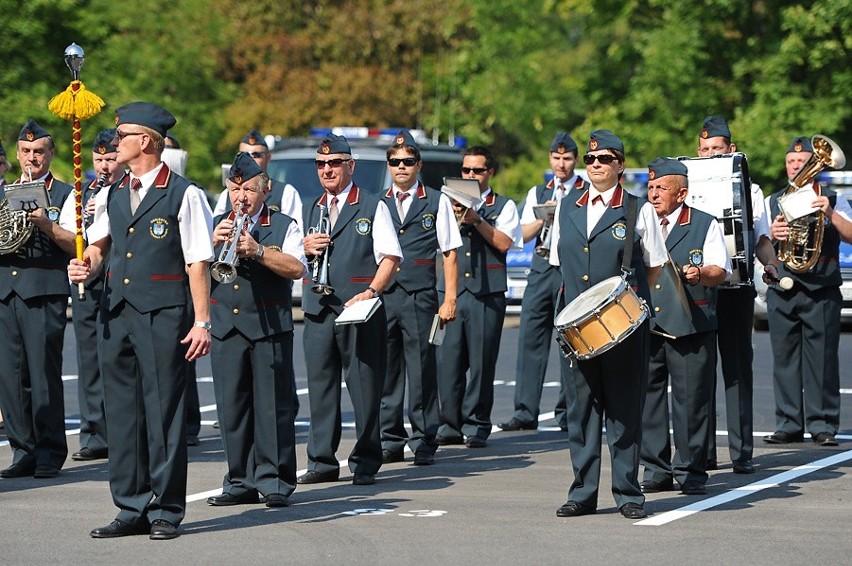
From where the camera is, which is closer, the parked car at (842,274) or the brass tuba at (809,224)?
the brass tuba at (809,224)

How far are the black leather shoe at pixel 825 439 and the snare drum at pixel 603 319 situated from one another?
4187 mm

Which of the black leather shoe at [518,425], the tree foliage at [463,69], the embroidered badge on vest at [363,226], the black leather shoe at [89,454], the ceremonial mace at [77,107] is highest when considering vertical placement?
the tree foliage at [463,69]

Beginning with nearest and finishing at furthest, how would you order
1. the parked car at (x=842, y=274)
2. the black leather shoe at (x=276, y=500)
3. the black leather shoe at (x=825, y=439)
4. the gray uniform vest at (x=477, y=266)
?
the black leather shoe at (x=276, y=500), the black leather shoe at (x=825, y=439), the gray uniform vest at (x=477, y=266), the parked car at (x=842, y=274)

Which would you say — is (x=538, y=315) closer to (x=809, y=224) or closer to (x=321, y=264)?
(x=809, y=224)

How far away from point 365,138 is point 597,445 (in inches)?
639

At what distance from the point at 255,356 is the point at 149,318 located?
1.26 meters

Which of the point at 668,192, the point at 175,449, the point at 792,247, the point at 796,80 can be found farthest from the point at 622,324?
the point at 796,80

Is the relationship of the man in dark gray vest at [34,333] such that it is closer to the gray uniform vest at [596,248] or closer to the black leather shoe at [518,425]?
the gray uniform vest at [596,248]

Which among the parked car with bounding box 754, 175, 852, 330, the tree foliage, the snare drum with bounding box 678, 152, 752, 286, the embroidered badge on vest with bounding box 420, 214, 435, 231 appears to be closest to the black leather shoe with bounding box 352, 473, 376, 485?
the embroidered badge on vest with bounding box 420, 214, 435, 231

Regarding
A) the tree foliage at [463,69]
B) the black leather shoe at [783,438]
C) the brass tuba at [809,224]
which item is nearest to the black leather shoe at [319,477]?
the black leather shoe at [783,438]

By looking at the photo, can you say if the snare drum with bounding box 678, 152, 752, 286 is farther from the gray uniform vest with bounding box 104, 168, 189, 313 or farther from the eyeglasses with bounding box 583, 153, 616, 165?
the gray uniform vest with bounding box 104, 168, 189, 313

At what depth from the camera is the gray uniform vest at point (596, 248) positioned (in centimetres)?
992

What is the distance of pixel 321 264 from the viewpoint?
11508 mm

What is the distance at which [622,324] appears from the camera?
953 centimetres
